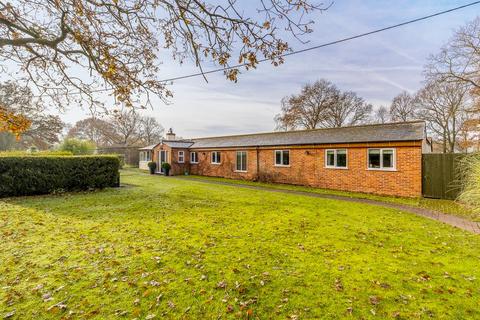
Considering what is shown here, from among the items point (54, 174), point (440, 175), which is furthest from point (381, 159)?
point (54, 174)

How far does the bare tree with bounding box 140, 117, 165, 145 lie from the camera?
49.3 metres

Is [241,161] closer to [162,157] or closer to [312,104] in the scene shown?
[162,157]

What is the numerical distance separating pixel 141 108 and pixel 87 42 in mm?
1502

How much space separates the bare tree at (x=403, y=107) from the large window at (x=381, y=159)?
76.8 ft

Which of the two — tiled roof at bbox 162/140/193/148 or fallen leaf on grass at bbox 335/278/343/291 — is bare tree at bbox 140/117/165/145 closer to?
tiled roof at bbox 162/140/193/148

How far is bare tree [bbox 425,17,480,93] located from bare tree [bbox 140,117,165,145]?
1766 inches

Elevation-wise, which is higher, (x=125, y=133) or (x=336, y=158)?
(x=125, y=133)

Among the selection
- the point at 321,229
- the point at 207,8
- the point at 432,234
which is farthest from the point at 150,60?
the point at 432,234

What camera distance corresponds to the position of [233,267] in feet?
13.8

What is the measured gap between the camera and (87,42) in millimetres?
4457

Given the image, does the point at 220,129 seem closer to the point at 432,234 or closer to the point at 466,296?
the point at 432,234

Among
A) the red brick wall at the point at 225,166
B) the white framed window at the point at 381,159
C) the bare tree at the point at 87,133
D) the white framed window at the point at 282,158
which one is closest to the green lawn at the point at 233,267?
the white framed window at the point at 381,159

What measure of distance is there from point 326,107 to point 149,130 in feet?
116

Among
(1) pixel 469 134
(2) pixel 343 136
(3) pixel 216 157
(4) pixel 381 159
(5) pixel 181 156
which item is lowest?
(4) pixel 381 159
